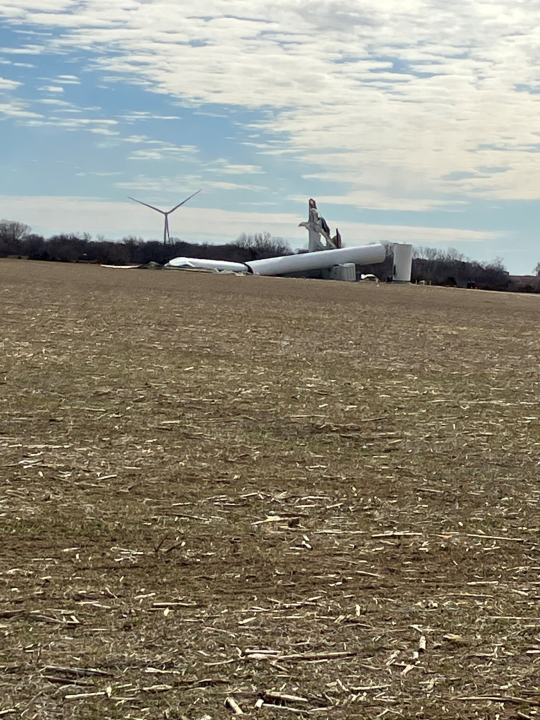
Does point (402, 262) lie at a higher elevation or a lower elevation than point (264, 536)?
higher

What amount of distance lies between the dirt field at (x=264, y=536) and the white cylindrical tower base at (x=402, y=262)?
4090 centimetres

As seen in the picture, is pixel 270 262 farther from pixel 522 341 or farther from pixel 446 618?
pixel 446 618

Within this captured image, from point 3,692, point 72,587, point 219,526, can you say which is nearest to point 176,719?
point 3,692

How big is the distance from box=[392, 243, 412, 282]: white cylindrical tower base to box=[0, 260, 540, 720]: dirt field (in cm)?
4090

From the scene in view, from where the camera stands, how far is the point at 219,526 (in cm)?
645

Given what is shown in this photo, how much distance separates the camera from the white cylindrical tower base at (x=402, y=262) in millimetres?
53594

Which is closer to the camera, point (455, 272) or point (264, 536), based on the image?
point (264, 536)

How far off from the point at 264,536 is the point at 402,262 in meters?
48.4

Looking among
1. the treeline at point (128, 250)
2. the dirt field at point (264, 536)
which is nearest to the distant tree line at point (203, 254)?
the treeline at point (128, 250)

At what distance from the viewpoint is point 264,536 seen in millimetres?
6316

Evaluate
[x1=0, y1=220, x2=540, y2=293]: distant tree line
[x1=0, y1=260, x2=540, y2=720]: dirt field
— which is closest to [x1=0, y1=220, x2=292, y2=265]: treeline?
[x1=0, y1=220, x2=540, y2=293]: distant tree line

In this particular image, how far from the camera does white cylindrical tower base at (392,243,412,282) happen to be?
53.6 m

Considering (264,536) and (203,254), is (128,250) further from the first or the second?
(264,536)

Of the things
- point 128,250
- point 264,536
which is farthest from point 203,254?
point 264,536
